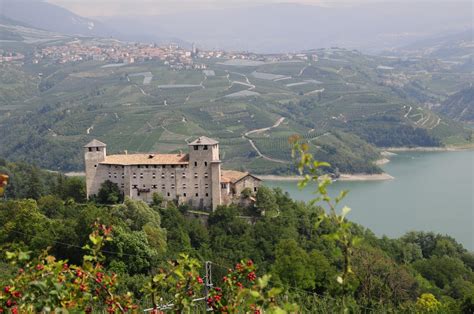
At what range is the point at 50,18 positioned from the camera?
120125 millimetres

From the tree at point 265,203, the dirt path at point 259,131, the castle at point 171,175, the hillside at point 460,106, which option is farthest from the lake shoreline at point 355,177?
the hillside at point 460,106

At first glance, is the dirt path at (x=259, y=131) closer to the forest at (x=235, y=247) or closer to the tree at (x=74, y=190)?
the forest at (x=235, y=247)

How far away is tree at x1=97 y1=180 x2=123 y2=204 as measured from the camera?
12352 mm

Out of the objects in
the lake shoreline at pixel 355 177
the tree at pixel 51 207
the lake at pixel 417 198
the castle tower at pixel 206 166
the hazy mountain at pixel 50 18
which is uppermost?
the hazy mountain at pixel 50 18

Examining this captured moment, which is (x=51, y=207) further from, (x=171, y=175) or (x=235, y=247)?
(x=235, y=247)

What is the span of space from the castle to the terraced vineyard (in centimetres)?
1901

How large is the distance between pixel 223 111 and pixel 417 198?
61.5 ft

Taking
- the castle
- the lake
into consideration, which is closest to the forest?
the castle

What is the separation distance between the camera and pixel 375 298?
35.0 ft

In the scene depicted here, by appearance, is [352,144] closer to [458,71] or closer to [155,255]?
[155,255]

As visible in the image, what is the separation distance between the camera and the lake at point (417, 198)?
2066 cm

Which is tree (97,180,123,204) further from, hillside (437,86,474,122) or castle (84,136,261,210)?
hillside (437,86,474,122)

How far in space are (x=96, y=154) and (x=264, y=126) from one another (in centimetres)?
2760

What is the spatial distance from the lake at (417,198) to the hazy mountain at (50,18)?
8146 centimetres
